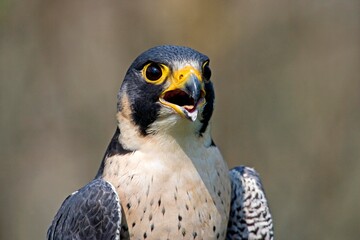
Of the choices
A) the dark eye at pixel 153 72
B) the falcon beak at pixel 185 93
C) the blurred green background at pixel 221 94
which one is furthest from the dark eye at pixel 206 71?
the blurred green background at pixel 221 94

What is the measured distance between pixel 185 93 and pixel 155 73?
0.17m

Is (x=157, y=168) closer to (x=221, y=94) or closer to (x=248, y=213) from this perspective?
(x=248, y=213)

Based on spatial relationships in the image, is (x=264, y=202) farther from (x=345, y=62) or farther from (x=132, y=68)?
(x=345, y=62)

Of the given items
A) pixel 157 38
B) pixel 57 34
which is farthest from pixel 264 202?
pixel 57 34

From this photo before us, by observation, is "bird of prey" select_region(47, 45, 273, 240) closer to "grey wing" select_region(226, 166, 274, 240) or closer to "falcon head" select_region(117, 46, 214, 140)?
"falcon head" select_region(117, 46, 214, 140)

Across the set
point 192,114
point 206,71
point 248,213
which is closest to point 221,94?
point 248,213

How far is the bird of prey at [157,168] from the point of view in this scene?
15.9ft

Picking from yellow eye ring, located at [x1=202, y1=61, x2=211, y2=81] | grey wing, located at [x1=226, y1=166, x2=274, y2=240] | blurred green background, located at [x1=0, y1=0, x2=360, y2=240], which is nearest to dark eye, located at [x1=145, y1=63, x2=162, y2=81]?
yellow eye ring, located at [x1=202, y1=61, x2=211, y2=81]

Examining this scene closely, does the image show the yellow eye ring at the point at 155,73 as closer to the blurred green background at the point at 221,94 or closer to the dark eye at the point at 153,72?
the dark eye at the point at 153,72

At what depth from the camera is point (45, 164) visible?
10.8 meters

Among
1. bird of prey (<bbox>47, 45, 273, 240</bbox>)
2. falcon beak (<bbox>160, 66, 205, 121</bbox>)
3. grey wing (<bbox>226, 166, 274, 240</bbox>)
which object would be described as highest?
falcon beak (<bbox>160, 66, 205, 121</bbox>)

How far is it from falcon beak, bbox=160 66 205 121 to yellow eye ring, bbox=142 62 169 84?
0.16 ft

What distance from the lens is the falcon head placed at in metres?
4.76

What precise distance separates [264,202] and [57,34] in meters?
5.83
